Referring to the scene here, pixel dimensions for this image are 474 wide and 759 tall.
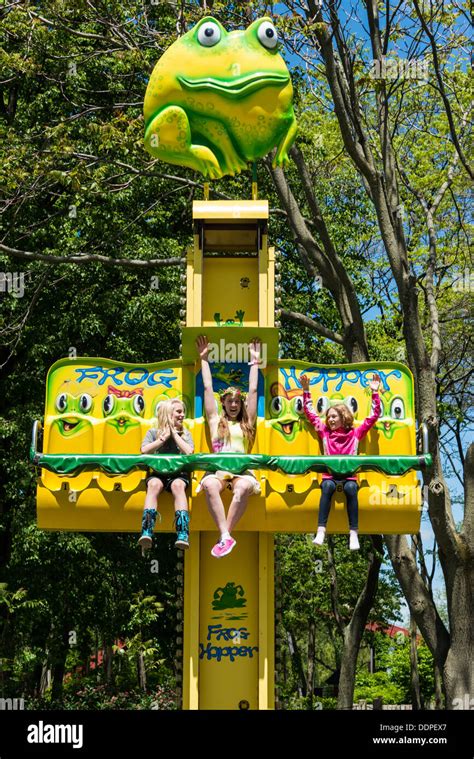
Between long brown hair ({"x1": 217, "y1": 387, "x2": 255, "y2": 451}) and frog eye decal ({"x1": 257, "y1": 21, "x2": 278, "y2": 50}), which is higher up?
frog eye decal ({"x1": 257, "y1": 21, "x2": 278, "y2": 50})

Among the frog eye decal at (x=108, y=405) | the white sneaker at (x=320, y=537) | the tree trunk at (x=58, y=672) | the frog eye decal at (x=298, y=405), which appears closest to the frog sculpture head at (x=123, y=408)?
the frog eye decal at (x=108, y=405)

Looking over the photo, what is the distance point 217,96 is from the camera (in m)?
10.4

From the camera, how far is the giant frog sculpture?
10398mm

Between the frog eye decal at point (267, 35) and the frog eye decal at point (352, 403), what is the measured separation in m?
3.84

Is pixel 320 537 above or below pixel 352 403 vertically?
below

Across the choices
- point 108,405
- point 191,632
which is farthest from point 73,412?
point 191,632

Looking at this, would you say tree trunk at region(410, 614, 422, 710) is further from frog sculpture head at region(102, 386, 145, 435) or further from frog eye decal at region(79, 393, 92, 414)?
frog eye decal at region(79, 393, 92, 414)

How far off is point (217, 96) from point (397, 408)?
12.3ft

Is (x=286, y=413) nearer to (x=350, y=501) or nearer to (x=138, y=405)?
(x=350, y=501)

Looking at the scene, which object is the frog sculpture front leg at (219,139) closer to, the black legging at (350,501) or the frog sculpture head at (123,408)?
the frog sculpture head at (123,408)

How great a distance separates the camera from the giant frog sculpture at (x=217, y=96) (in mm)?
10398

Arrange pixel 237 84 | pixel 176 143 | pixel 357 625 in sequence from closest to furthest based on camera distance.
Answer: pixel 237 84, pixel 176 143, pixel 357 625

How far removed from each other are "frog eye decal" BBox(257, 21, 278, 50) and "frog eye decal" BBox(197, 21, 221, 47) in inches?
17.4

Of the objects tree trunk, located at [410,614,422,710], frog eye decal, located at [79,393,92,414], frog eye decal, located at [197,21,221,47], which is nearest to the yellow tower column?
frog eye decal, located at [79,393,92,414]
